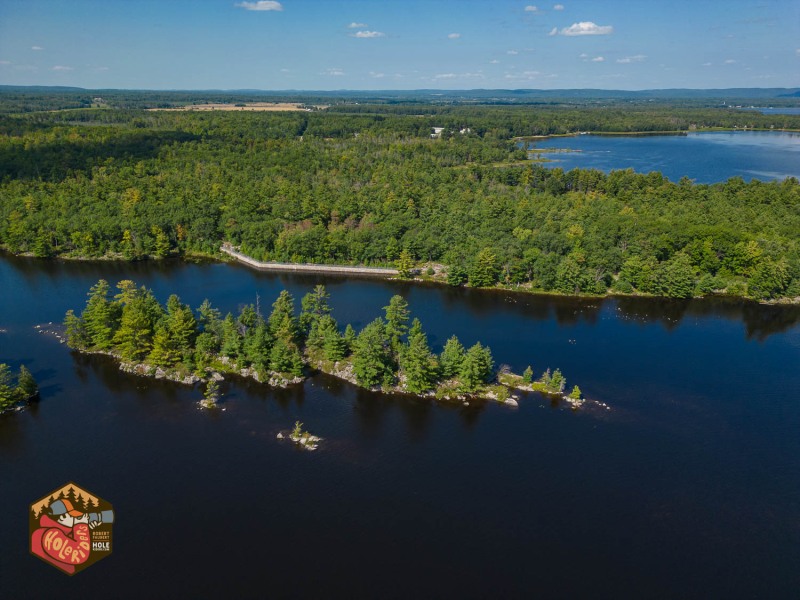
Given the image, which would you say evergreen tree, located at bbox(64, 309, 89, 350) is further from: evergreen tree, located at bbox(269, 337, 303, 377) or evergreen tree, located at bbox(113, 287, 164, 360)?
evergreen tree, located at bbox(269, 337, 303, 377)

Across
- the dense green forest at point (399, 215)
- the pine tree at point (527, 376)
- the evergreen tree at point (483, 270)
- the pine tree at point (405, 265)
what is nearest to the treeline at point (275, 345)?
the pine tree at point (527, 376)

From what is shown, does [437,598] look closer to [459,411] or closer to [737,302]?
[459,411]

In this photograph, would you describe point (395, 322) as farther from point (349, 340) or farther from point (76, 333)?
point (76, 333)

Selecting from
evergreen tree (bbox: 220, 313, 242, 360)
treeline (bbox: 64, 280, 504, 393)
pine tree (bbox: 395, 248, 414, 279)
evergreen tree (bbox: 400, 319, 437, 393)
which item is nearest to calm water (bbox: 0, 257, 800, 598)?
evergreen tree (bbox: 400, 319, 437, 393)

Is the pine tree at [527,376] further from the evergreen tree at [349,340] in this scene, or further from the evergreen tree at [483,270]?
the evergreen tree at [483,270]

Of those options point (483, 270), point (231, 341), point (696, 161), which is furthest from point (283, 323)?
point (696, 161)

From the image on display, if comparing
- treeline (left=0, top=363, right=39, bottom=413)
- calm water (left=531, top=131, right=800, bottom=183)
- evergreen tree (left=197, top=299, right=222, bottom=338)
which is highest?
calm water (left=531, top=131, right=800, bottom=183)
